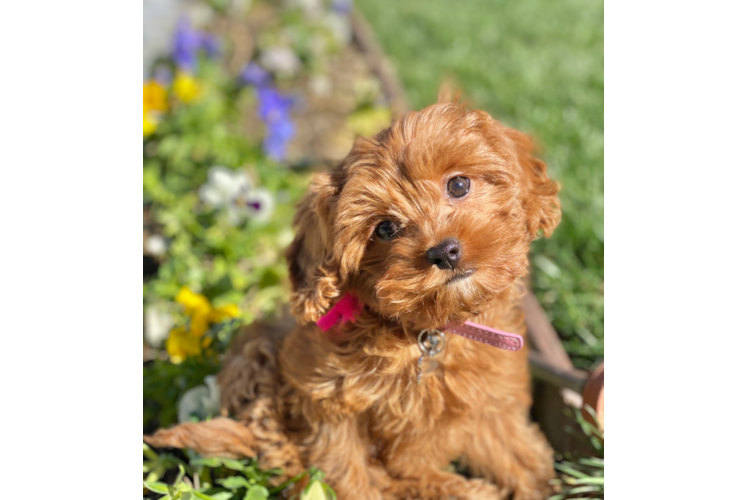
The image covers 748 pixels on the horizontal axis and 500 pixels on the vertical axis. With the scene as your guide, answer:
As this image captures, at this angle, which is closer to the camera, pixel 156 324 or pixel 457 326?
pixel 457 326

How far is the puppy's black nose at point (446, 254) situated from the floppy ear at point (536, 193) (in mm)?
488

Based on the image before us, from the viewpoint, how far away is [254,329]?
3.33m

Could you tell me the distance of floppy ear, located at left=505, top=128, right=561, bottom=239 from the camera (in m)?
2.57

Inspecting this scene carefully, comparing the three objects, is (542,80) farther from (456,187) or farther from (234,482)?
(234,482)

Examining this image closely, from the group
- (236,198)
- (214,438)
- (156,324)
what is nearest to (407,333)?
(214,438)

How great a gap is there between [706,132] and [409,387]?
232 centimetres

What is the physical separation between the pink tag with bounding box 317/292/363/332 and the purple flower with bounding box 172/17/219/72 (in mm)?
5002

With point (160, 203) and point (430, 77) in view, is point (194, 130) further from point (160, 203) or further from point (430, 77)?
point (430, 77)

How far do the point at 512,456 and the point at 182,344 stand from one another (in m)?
2.03

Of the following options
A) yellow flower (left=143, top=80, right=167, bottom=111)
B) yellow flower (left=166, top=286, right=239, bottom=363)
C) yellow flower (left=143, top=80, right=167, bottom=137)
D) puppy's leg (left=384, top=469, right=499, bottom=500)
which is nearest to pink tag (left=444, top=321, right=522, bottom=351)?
puppy's leg (left=384, top=469, right=499, bottom=500)

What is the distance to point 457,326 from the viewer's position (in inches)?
102

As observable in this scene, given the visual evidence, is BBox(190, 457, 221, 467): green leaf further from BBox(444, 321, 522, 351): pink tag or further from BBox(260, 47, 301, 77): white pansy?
BBox(260, 47, 301, 77): white pansy

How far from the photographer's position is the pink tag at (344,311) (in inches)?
101

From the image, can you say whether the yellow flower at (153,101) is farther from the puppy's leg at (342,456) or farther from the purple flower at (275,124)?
the puppy's leg at (342,456)
